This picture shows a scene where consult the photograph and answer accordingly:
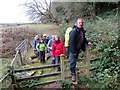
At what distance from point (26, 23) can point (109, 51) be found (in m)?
23.3

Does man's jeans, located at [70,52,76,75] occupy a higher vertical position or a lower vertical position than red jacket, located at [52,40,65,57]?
lower

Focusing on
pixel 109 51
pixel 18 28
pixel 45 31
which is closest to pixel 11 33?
pixel 18 28

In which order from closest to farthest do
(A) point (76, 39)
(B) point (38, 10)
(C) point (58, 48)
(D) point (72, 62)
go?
(A) point (76, 39), (D) point (72, 62), (C) point (58, 48), (B) point (38, 10)

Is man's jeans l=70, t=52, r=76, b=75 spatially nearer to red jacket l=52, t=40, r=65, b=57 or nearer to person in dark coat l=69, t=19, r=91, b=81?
person in dark coat l=69, t=19, r=91, b=81

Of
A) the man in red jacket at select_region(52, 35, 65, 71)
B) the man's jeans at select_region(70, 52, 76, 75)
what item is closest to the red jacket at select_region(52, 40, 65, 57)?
the man in red jacket at select_region(52, 35, 65, 71)

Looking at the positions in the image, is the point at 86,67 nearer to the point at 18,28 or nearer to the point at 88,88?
the point at 88,88

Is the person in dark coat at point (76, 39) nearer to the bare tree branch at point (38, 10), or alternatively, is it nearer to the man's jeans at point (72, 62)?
the man's jeans at point (72, 62)

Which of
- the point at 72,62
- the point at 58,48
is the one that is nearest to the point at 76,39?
the point at 72,62

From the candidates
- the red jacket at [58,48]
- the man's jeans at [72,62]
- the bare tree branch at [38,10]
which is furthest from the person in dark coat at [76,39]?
the bare tree branch at [38,10]

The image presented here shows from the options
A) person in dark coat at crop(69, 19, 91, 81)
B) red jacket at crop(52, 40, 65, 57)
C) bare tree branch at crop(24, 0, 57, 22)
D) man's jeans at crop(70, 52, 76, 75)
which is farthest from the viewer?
bare tree branch at crop(24, 0, 57, 22)

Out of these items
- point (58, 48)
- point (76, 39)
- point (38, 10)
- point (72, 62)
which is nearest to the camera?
point (76, 39)

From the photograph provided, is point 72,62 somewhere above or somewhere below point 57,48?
below

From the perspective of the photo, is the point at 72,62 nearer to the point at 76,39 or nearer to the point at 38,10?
the point at 76,39

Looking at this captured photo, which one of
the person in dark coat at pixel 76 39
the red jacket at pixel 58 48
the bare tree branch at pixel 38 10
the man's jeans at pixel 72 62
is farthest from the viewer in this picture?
the bare tree branch at pixel 38 10
